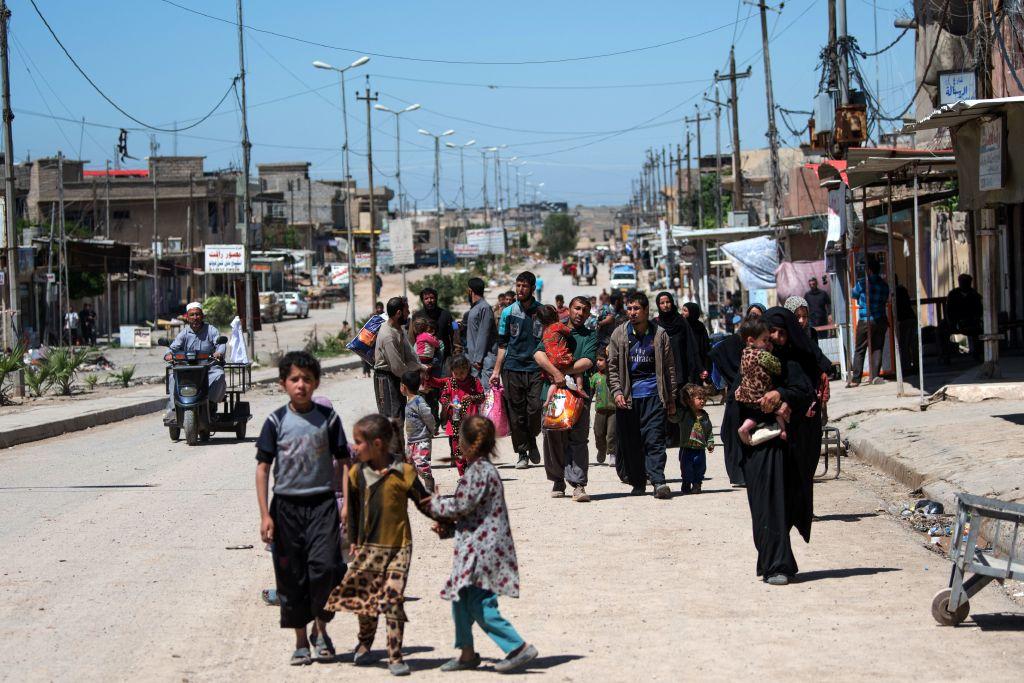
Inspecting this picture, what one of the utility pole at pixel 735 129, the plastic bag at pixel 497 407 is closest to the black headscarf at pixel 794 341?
the plastic bag at pixel 497 407

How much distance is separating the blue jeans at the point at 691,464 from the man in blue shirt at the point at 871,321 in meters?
7.73

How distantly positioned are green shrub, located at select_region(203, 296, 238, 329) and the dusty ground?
154 feet

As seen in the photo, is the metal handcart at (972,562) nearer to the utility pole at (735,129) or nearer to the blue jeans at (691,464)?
the blue jeans at (691,464)

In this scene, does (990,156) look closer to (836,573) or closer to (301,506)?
(836,573)

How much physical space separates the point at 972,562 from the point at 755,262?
80.0 ft

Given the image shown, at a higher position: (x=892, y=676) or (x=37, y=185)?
(x=37, y=185)

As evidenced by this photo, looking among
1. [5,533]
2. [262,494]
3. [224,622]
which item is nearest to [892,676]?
[262,494]

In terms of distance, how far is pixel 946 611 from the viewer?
6504 mm

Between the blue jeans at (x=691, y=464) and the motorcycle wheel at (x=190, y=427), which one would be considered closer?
the blue jeans at (x=691, y=464)


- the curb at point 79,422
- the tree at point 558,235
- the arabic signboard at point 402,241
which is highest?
the tree at point 558,235

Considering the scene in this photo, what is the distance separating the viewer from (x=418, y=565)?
28.5ft

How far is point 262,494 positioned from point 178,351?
1101 centimetres

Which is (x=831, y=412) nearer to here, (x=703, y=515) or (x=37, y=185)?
(x=703, y=515)

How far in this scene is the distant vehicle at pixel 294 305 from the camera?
237 ft
